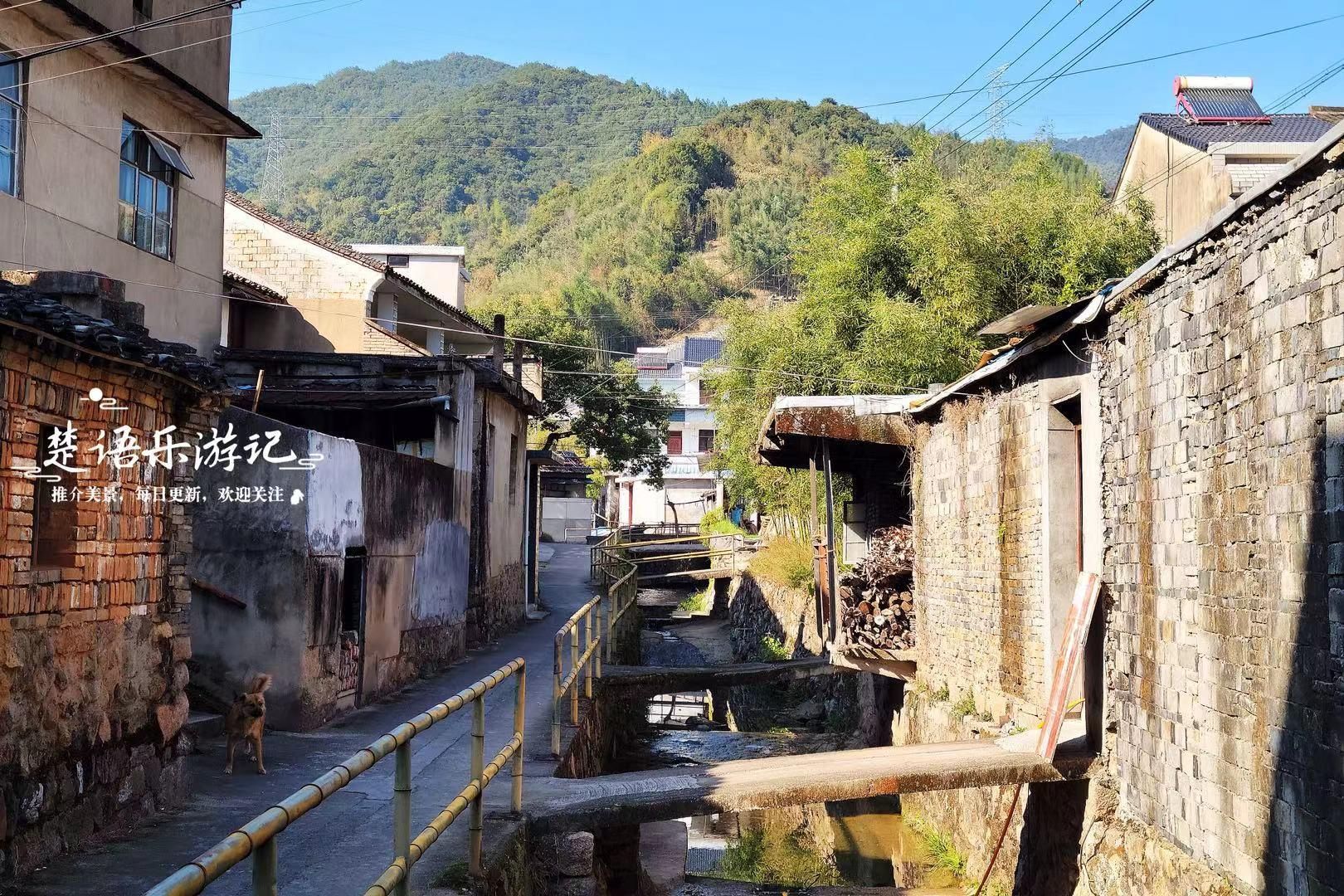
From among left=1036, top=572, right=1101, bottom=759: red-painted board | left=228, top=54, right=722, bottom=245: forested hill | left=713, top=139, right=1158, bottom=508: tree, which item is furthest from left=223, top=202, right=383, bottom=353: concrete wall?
left=228, top=54, right=722, bottom=245: forested hill

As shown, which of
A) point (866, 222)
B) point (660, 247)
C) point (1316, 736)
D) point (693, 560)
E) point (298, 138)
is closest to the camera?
point (1316, 736)

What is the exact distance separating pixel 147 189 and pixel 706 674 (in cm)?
951

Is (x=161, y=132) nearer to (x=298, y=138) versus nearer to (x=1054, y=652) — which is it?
(x=1054, y=652)

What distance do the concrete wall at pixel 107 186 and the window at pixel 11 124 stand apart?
0.08 meters

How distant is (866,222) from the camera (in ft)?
71.3

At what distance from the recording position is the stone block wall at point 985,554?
10.3 meters

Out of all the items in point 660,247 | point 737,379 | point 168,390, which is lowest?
point 168,390

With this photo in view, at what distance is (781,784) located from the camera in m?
8.60

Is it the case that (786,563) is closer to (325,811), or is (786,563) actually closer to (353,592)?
(353,592)

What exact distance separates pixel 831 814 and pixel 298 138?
176 meters

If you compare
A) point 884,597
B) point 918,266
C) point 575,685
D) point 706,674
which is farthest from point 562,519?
point 575,685

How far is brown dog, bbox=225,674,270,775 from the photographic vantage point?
916 cm

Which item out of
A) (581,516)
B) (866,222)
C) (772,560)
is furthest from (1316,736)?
(581,516)

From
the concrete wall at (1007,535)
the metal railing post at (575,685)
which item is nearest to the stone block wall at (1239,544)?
the concrete wall at (1007,535)
